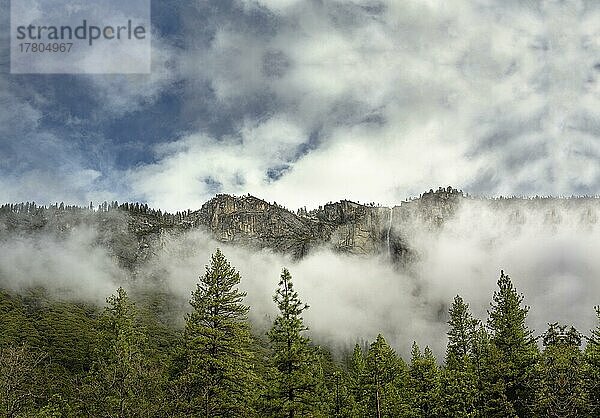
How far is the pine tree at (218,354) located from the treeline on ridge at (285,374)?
0.08 m

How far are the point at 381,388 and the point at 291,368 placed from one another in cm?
1422

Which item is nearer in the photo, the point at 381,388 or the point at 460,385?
the point at 460,385

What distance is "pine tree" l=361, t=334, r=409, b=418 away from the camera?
49.2 metres

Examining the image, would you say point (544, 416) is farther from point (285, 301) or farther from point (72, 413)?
point (72, 413)

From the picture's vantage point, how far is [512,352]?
51.8 meters

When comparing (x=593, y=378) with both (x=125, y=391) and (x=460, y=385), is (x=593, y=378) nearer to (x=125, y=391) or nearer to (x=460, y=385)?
(x=460, y=385)

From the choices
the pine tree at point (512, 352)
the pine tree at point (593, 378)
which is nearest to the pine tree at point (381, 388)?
the pine tree at point (512, 352)

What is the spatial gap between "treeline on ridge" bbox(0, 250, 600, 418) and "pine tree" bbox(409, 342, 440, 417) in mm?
91

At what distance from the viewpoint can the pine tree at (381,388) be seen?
49.2 metres

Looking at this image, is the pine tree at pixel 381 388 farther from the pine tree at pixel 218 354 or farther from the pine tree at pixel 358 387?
the pine tree at pixel 218 354

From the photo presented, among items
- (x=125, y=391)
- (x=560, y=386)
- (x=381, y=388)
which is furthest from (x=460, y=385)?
(x=125, y=391)

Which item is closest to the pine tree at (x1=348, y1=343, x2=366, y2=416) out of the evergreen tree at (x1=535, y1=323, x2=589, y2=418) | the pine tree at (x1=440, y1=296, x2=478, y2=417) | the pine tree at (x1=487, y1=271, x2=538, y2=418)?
the pine tree at (x1=440, y1=296, x2=478, y2=417)

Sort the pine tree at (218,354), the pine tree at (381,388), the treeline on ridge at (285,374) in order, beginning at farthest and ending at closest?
1. the pine tree at (381,388)
2. the pine tree at (218,354)
3. the treeline on ridge at (285,374)

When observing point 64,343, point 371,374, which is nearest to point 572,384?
point 371,374
